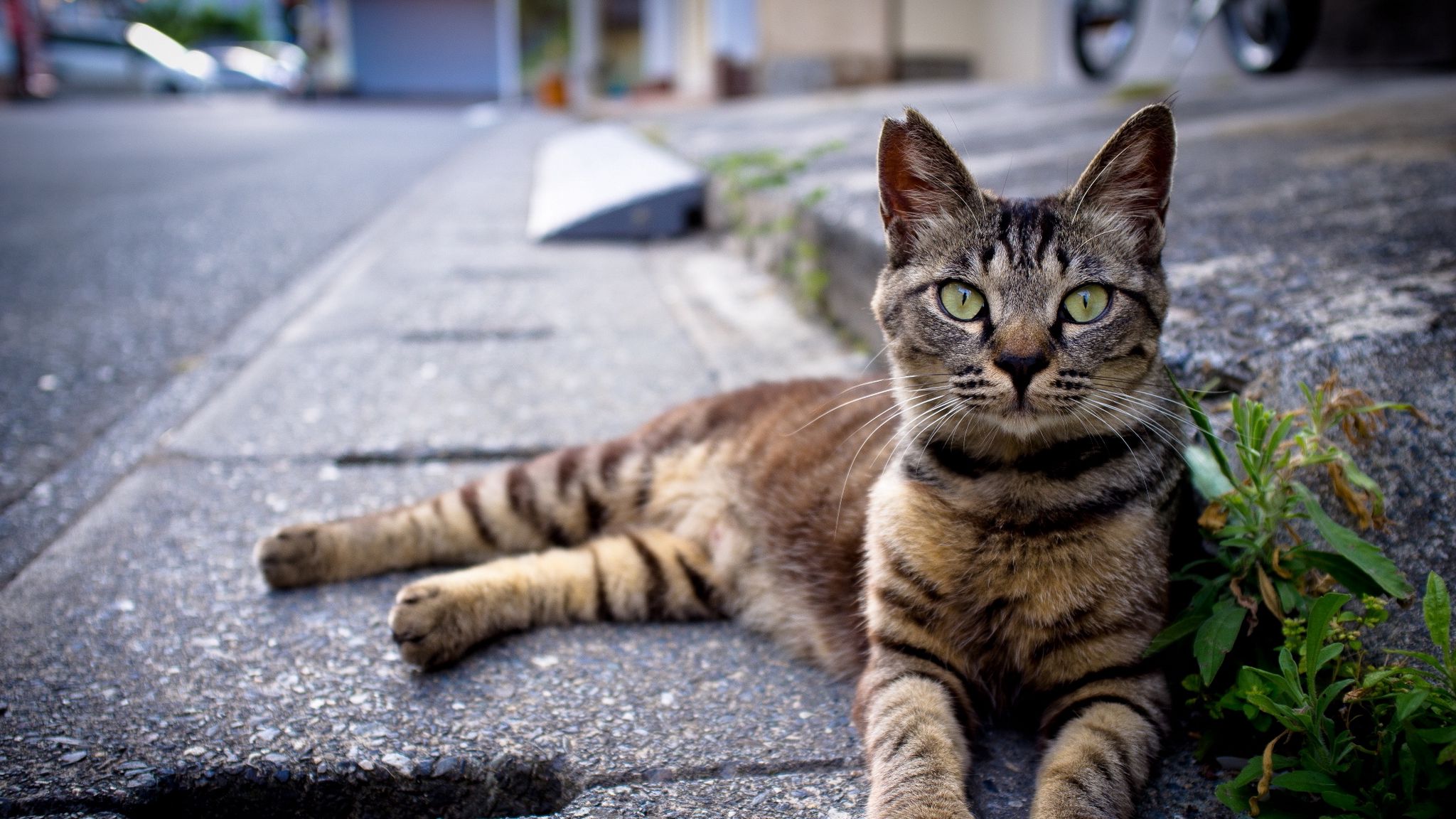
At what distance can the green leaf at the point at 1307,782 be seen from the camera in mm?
1411

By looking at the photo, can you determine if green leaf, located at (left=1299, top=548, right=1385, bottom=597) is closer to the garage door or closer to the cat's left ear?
the cat's left ear

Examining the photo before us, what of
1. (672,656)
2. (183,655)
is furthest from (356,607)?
(672,656)

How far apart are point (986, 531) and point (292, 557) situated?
57.0 inches

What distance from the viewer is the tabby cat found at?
5.78ft

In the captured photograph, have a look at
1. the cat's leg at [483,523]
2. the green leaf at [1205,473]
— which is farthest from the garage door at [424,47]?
the green leaf at [1205,473]

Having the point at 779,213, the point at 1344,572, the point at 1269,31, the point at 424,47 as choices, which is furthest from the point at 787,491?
the point at 424,47

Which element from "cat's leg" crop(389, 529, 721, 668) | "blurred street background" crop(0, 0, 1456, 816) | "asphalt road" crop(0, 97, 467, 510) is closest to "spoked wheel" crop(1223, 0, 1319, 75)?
"blurred street background" crop(0, 0, 1456, 816)

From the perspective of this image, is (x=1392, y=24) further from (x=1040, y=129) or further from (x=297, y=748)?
(x=297, y=748)

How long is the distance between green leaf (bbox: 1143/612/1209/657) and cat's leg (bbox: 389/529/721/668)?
96cm

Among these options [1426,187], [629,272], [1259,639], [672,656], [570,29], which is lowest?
[672,656]

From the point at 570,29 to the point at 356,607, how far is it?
25170mm

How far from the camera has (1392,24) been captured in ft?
21.5

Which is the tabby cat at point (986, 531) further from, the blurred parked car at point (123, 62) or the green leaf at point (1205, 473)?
the blurred parked car at point (123, 62)

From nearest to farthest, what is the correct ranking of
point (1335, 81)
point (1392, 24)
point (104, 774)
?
point (104, 774) → point (1335, 81) → point (1392, 24)
